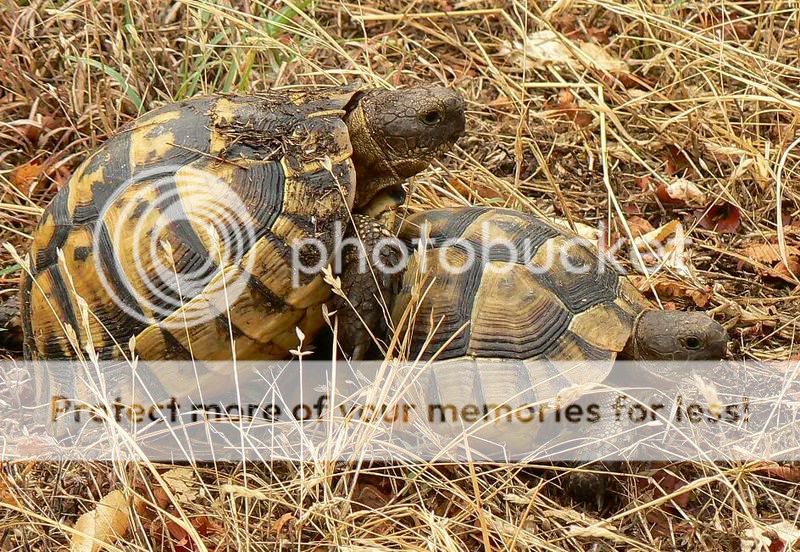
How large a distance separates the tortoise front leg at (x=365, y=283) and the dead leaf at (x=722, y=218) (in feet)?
5.14

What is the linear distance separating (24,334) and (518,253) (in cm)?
168

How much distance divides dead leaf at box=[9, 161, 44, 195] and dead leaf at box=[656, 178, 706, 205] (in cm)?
269

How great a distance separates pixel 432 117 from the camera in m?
3.02

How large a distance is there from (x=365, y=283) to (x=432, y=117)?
607 mm

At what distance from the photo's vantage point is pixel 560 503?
2781 mm

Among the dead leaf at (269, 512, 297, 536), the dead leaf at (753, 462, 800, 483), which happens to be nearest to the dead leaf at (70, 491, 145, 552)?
the dead leaf at (269, 512, 297, 536)

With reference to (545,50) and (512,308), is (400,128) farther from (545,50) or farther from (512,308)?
(545,50)

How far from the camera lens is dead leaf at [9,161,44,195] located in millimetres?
3877

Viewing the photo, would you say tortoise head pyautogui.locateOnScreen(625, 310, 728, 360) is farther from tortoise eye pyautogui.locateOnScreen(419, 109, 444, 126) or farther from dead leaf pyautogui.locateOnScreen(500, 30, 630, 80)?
dead leaf pyautogui.locateOnScreen(500, 30, 630, 80)

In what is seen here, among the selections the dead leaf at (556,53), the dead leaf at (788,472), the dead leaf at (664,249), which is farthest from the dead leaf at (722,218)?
the dead leaf at (788,472)

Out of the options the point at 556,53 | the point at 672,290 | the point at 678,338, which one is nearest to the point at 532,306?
the point at 678,338

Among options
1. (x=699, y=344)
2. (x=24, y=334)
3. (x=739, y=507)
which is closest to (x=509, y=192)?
(x=699, y=344)

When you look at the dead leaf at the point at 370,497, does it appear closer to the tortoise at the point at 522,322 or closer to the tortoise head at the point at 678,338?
the tortoise at the point at 522,322

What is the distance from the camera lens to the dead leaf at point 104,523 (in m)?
2.50
